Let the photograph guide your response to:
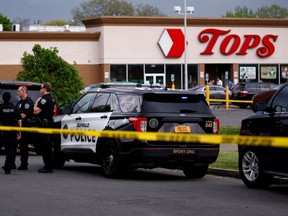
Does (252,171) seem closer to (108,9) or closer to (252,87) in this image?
(252,87)

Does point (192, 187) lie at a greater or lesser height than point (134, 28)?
lesser

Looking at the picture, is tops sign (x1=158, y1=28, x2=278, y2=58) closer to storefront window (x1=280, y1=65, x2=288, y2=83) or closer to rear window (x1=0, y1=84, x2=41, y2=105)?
storefront window (x1=280, y1=65, x2=288, y2=83)

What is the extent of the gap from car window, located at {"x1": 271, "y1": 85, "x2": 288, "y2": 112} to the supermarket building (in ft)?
157

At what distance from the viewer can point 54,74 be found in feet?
103

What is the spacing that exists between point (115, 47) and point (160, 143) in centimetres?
4863

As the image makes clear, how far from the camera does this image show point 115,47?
210 ft

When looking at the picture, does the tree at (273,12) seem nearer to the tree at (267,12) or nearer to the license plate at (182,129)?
the tree at (267,12)

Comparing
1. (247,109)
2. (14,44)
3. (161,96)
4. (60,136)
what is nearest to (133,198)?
(161,96)

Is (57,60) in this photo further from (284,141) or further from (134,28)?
(134,28)

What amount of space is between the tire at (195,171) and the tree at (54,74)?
14.0m

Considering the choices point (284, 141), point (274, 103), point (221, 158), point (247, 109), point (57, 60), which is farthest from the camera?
point (247, 109)

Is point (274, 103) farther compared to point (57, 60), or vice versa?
point (57, 60)

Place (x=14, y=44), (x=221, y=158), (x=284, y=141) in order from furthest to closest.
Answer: (x=14, y=44)
(x=221, y=158)
(x=284, y=141)

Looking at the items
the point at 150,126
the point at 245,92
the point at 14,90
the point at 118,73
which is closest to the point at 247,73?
the point at 118,73
